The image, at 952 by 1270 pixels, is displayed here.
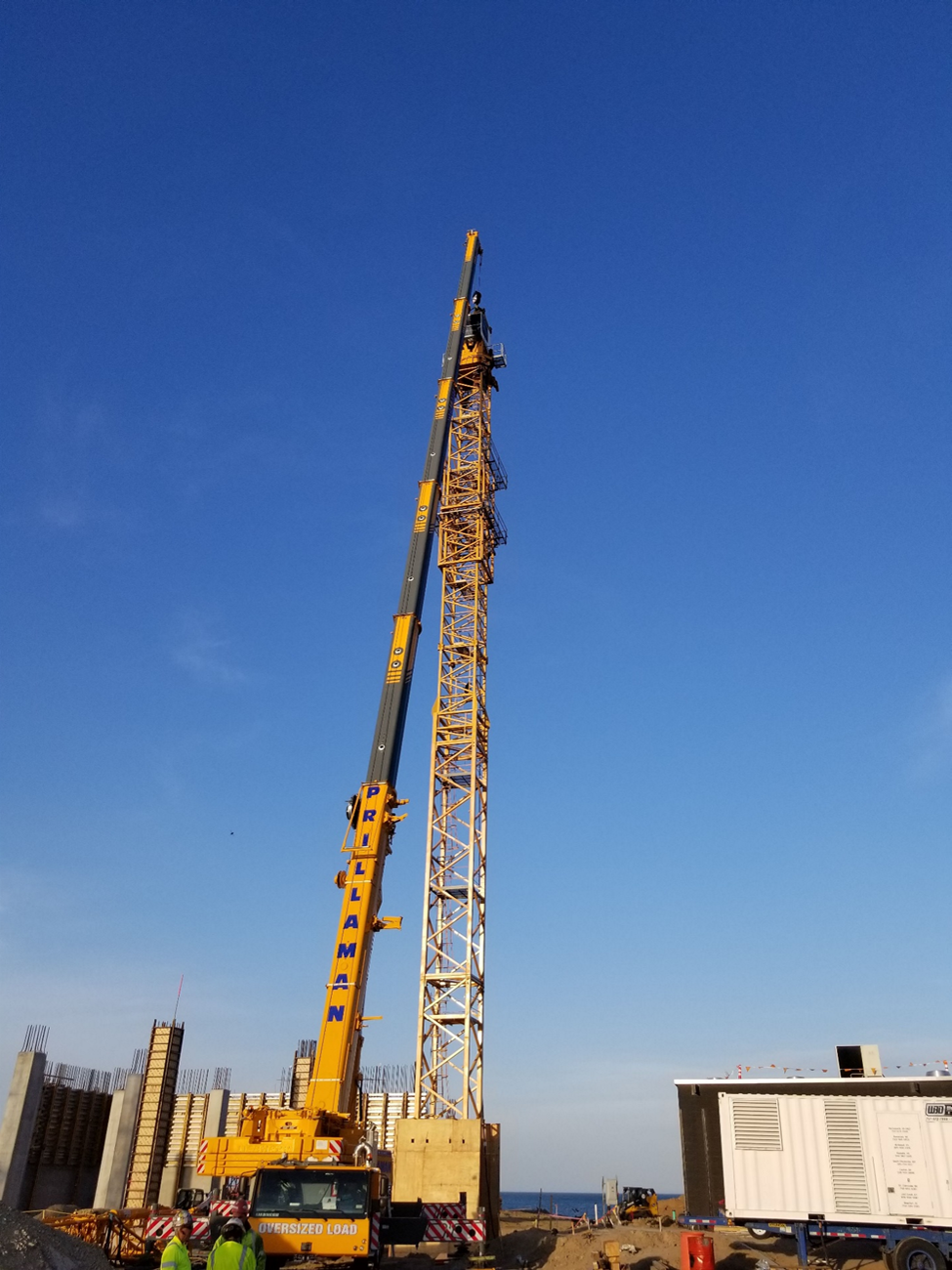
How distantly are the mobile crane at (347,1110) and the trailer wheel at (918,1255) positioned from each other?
30.9 feet

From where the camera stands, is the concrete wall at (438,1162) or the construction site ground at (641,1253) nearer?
the construction site ground at (641,1253)

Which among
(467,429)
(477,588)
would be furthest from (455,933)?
(467,429)

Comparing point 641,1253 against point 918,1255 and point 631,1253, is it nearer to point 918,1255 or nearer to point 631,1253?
point 631,1253

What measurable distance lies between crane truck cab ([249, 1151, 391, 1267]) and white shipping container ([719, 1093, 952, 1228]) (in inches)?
321

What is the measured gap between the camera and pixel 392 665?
28.2 metres

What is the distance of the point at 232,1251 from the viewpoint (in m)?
8.15

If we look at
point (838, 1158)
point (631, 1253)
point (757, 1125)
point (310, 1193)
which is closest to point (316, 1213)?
point (310, 1193)

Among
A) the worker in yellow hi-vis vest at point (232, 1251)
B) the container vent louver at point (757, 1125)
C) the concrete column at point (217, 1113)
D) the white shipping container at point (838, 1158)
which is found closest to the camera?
the worker in yellow hi-vis vest at point (232, 1251)

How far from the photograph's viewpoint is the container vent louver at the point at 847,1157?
758 inches

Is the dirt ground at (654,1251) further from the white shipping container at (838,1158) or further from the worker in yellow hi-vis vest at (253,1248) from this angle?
the worker in yellow hi-vis vest at (253,1248)

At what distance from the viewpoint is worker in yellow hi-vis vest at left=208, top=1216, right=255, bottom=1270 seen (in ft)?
26.7

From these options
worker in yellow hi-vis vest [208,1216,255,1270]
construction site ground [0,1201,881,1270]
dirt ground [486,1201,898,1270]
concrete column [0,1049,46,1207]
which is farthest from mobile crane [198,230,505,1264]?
concrete column [0,1049,46,1207]

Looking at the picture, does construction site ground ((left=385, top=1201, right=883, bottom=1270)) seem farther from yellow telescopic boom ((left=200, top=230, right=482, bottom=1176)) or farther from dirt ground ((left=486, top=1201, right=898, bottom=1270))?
yellow telescopic boom ((left=200, top=230, right=482, bottom=1176))

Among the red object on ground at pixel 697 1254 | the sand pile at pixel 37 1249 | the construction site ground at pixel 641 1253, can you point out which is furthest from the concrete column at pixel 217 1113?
the sand pile at pixel 37 1249
